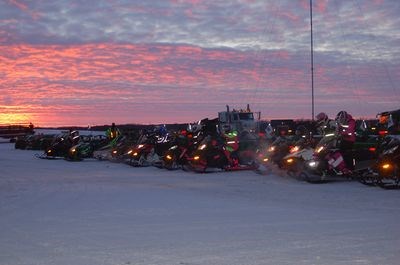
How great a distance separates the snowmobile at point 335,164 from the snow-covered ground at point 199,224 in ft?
1.41

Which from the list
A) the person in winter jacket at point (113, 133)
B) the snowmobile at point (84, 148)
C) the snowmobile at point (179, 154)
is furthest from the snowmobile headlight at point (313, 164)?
the person in winter jacket at point (113, 133)

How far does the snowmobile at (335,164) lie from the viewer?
13953 millimetres

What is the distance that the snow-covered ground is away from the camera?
6.22 metres

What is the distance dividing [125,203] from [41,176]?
7.05 m

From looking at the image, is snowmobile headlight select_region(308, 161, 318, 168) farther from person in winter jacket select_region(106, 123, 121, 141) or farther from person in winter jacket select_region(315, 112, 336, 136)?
person in winter jacket select_region(106, 123, 121, 141)

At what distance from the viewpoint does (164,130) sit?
25266 mm

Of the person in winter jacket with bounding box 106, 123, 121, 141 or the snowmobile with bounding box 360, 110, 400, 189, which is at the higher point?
the person in winter jacket with bounding box 106, 123, 121, 141

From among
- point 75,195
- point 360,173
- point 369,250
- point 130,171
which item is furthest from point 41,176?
point 369,250

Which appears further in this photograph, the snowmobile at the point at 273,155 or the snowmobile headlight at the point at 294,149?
the snowmobile at the point at 273,155

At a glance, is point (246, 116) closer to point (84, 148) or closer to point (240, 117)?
point (240, 117)

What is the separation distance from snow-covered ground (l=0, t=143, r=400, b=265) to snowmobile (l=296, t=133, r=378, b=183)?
1.41ft

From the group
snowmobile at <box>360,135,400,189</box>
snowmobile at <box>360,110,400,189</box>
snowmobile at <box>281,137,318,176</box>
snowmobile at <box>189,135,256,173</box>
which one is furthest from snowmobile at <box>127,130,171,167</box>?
snowmobile at <box>360,135,400,189</box>

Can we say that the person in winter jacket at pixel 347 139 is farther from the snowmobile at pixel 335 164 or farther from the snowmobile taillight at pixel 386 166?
the snowmobile taillight at pixel 386 166

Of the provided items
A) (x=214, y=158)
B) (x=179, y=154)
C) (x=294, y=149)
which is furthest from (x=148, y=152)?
(x=294, y=149)
